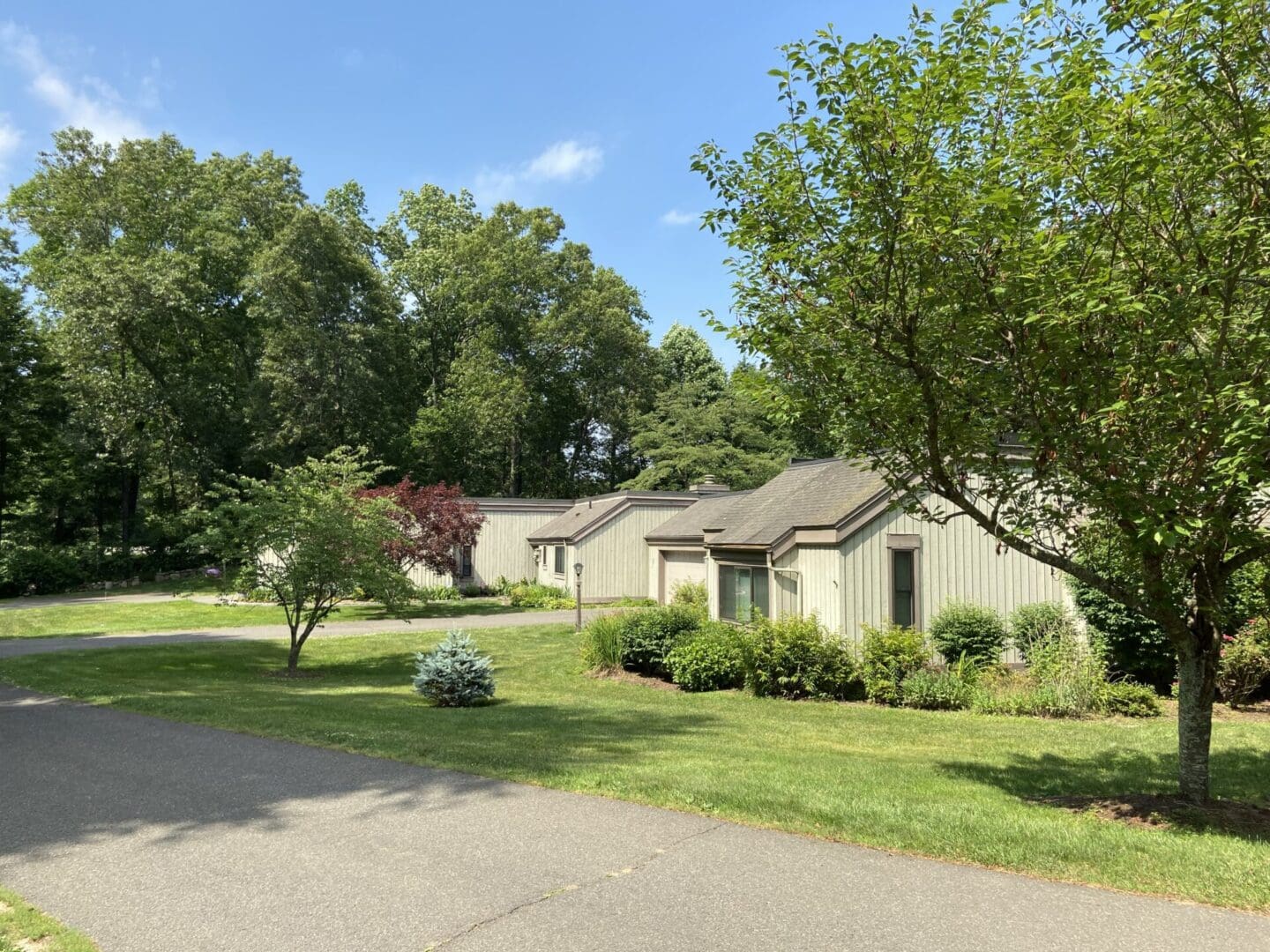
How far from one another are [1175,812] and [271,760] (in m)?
7.72

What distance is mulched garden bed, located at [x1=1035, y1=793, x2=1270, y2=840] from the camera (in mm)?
6062

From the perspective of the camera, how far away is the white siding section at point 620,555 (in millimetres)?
30953

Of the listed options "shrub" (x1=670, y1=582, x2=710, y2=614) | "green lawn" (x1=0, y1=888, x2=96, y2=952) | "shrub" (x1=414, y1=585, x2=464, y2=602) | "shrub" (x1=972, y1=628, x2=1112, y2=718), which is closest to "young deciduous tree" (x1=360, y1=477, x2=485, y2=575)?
"shrub" (x1=414, y1=585, x2=464, y2=602)

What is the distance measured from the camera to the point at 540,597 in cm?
3028

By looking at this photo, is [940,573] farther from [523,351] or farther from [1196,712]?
[523,351]

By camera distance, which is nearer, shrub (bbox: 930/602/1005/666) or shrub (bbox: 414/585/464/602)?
shrub (bbox: 930/602/1005/666)

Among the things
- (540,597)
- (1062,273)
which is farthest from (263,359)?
(1062,273)

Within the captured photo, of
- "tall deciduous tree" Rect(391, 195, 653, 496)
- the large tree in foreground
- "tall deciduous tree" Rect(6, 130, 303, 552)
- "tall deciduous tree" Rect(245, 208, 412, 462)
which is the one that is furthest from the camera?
"tall deciduous tree" Rect(391, 195, 653, 496)

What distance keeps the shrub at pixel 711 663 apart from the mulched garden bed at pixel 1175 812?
24.7 ft

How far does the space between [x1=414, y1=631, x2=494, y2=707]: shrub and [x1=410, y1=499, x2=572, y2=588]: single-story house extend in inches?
877

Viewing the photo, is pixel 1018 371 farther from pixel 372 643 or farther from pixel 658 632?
pixel 372 643

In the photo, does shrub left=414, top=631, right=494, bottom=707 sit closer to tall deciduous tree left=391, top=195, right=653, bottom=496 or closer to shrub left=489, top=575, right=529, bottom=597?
shrub left=489, top=575, right=529, bottom=597

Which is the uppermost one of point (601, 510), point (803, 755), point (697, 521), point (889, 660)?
point (601, 510)

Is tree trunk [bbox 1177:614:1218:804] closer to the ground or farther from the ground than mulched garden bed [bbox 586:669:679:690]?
farther from the ground
